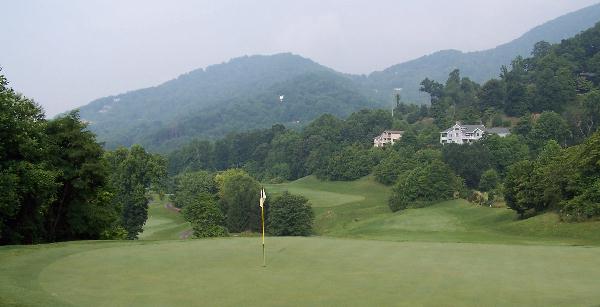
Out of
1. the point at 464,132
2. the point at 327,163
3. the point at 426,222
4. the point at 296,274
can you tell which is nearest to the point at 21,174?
the point at 296,274

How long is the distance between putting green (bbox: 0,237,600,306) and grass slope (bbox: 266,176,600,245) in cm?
1127

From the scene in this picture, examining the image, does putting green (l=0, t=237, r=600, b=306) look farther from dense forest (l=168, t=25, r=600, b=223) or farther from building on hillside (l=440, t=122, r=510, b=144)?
building on hillside (l=440, t=122, r=510, b=144)

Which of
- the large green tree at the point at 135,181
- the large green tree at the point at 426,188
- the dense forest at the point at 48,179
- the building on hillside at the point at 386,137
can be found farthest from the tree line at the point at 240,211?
the building on hillside at the point at 386,137

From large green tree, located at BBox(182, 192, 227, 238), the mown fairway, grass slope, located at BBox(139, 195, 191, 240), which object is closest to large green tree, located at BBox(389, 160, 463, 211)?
large green tree, located at BBox(182, 192, 227, 238)

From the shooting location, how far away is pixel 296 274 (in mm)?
14359

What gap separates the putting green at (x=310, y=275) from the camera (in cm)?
1151

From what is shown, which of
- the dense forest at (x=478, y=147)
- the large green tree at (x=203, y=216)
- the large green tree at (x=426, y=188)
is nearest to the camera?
the dense forest at (x=478, y=147)

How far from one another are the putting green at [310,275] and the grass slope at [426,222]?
11.3 m

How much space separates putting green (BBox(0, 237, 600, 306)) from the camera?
37.8 feet

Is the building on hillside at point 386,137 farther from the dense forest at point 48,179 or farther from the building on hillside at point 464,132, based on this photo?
the dense forest at point 48,179

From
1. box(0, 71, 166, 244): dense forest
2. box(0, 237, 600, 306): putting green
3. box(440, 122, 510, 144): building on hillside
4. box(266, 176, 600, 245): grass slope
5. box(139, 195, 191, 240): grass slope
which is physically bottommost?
box(139, 195, 191, 240): grass slope

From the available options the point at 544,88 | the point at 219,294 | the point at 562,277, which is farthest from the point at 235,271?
the point at 544,88

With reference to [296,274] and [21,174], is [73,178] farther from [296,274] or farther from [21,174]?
[296,274]

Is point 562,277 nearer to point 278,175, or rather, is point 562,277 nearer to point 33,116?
point 33,116
